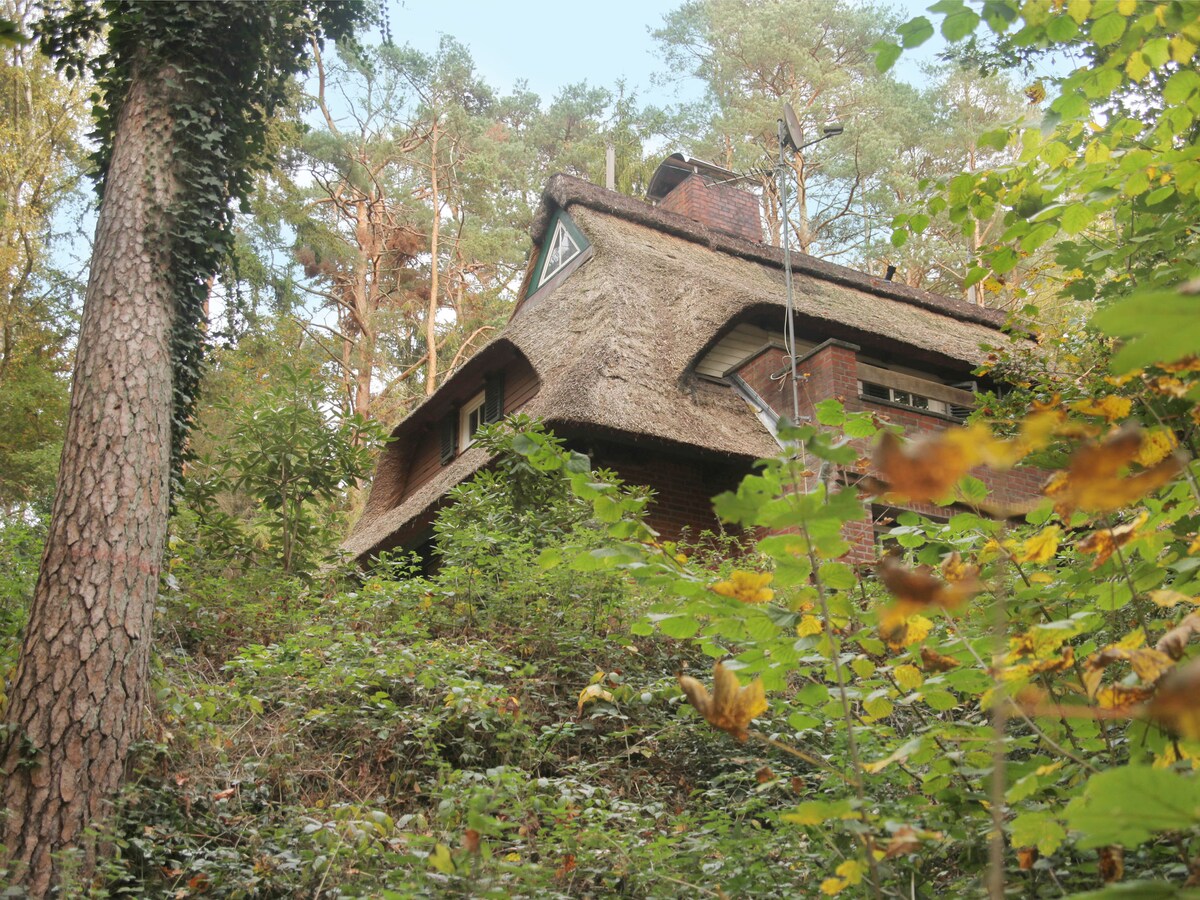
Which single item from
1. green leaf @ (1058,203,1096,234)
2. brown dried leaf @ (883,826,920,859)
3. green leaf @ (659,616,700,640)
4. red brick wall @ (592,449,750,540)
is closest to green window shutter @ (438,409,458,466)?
red brick wall @ (592,449,750,540)

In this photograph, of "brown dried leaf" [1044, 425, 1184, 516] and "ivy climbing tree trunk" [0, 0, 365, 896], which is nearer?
"brown dried leaf" [1044, 425, 1184, 516]

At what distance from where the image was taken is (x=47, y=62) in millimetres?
15477

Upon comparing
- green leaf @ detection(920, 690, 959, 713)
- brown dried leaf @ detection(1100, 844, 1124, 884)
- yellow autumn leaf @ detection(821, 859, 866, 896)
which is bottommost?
yellow autumn leaf @ detection(821, 859, 866, 896)

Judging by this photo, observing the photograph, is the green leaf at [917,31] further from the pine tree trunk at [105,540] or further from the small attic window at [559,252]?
the small attic window at [559,252]

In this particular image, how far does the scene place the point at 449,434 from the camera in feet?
42.0

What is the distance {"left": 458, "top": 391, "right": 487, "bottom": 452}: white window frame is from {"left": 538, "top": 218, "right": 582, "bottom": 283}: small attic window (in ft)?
7.59

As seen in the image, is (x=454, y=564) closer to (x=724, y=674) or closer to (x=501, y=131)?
(x=724, y=674)

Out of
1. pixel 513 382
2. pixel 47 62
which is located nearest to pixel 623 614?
pixel 513 382

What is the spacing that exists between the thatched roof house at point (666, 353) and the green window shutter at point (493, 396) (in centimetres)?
2

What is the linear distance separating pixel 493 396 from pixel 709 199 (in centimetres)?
529

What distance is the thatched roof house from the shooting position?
364 inches

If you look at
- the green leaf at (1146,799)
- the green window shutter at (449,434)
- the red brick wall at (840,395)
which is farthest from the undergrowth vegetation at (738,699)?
the green window shutter at (449,434)

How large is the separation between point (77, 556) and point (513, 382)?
24.3 feet

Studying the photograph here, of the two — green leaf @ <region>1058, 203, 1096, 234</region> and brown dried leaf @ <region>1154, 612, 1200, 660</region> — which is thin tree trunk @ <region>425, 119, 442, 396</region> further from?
brown dried leaf @ <region>1154, 612, 1200, 660</region>
